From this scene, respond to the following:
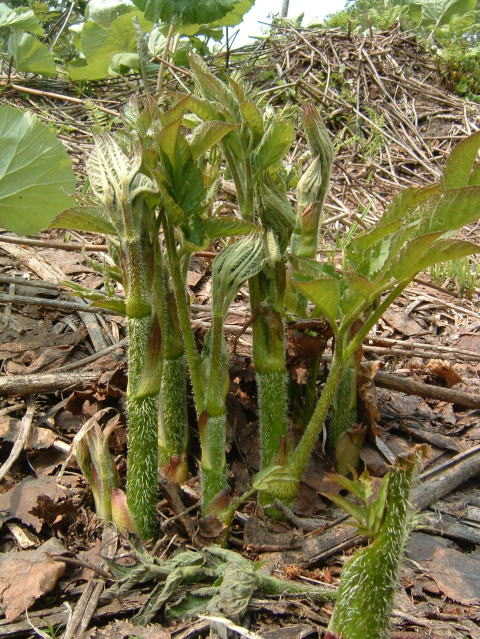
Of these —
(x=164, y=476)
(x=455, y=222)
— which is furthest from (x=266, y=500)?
(x=455, y=222)

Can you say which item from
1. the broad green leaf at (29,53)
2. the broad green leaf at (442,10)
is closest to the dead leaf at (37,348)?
the broad green leaf at (29,53)

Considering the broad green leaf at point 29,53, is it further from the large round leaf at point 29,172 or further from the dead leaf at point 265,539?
the dead leaf at point 265,539

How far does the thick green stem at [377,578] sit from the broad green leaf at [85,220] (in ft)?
2.61

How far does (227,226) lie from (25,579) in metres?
0.87

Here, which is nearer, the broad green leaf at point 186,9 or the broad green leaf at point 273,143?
the broad green leaf at point 273,143

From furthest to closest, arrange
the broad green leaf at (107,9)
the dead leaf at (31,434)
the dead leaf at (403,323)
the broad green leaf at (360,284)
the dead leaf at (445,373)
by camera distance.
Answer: the broad green leaf at (107,9), the dead leaf at (403,323), the dead leaf at (445,373), the dead leaf at (31,434), the broad green leaf at (360,284)

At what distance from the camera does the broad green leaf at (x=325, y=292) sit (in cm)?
111

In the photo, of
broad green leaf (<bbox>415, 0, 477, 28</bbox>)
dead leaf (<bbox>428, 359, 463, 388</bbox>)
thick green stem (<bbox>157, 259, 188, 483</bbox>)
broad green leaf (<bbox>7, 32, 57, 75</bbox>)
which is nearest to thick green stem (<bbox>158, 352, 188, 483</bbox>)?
thick green stem (<bbox>157, 259, 188, 483</bbox>)

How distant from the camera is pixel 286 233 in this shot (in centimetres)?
144

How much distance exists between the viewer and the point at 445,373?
2.00 meters

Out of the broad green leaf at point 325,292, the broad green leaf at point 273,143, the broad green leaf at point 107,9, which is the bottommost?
the broad green leaf at point 325,292

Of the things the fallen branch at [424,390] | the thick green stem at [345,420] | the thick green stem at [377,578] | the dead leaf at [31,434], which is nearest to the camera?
the thick green stem at [377,578]

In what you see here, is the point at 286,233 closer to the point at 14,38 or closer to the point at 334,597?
the point at 334,597

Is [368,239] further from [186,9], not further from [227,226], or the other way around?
[186,9]
